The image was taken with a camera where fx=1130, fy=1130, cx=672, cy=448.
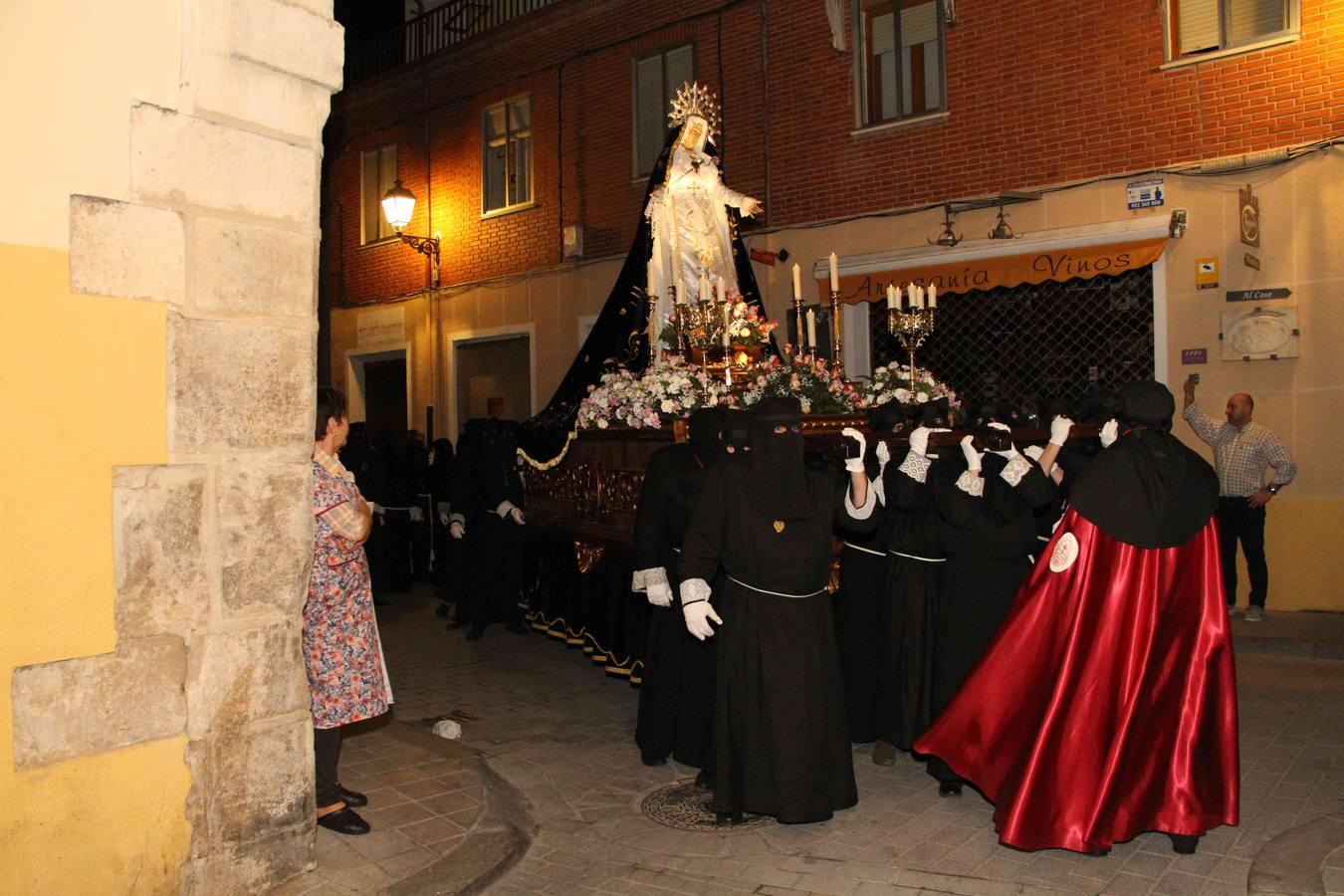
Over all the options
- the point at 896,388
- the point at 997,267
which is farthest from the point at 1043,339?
the point at 896,388

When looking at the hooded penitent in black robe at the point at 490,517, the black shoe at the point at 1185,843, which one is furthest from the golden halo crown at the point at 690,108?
the black shoe at the point at 1185,843

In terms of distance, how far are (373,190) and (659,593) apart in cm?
1606

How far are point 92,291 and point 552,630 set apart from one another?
20.0 ft

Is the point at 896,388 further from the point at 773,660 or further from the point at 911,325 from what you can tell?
the point at 773,660

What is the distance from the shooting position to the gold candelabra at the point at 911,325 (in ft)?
27.8

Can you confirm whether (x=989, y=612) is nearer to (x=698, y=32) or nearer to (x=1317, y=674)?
(x=1317, y=674)

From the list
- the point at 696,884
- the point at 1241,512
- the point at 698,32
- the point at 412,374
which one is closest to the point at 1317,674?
the point at 1241,512

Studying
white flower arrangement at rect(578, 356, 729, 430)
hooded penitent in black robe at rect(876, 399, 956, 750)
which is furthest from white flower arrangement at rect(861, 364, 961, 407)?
hooded penitent in black robe at rect(876, 399, 956, 750)

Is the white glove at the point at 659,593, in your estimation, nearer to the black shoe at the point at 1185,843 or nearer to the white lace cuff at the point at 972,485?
the white lace cuff at the point at 972,485

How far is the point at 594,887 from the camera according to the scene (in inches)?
184

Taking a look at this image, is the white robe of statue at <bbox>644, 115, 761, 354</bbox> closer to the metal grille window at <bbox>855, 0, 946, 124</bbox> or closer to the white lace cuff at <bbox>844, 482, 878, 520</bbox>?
the metal grille window at <bbox>855, 0, 946, 124</bbox>

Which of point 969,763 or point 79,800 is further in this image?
point 969,763

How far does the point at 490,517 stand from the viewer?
10250 mm

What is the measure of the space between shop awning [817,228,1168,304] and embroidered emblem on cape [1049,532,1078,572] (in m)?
7.11
